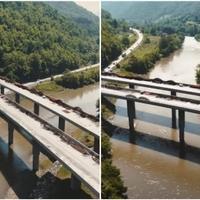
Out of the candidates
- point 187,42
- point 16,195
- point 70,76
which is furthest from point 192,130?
point 187,42

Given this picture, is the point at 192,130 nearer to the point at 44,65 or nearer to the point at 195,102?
the point at 195,102

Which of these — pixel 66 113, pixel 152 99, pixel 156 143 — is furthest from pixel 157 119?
pixel 66 113

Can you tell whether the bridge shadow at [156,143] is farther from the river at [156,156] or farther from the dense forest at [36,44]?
the dense forest at [36,44]

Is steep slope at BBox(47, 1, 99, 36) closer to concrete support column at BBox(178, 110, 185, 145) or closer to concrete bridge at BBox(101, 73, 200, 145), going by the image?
concrete bridge at BBox(101, 73, 200, 145)

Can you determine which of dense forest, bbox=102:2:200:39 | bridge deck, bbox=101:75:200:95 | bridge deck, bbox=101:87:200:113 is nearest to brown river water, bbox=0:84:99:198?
bridge deck, bbox=101:87:200:113

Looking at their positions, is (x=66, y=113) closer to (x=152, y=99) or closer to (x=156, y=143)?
(x=152, y=99)
